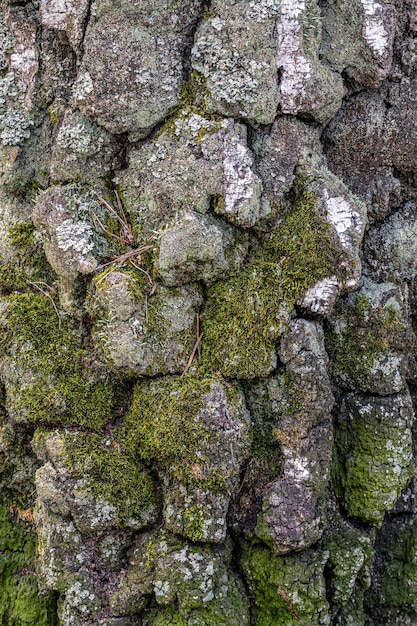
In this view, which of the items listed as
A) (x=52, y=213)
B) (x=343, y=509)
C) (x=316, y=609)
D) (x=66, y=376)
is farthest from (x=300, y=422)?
(x=52, y=213)

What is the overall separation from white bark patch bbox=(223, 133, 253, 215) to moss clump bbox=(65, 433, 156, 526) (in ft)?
4.14

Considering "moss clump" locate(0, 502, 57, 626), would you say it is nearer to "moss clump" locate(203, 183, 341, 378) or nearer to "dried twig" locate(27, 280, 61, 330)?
→ "dried twig" locate(27, 280, 61, 330)

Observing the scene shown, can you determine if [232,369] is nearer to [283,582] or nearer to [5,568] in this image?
[283,582]

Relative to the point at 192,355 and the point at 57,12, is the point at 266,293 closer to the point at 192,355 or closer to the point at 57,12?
the point at 192,355

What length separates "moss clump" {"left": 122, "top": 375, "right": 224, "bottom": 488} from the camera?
2.73 m

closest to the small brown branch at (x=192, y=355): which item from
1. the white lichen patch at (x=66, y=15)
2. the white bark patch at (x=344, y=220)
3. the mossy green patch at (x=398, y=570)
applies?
the white bark patch at (x=344, y=220)

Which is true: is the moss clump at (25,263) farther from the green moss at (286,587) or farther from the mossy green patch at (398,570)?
the mossy green patch at (398,570)

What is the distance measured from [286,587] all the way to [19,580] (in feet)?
4.66

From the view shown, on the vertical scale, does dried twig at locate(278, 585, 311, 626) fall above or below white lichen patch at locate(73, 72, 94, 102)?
below

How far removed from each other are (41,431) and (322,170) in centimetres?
185

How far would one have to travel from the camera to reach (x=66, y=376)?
2.95 m

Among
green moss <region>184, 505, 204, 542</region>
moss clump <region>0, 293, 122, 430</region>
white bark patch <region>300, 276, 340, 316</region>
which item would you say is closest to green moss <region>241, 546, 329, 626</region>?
green moss <region>184, 505, 204, 542</region>

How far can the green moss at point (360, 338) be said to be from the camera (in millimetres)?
2961

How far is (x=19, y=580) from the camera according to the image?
3.18 metres
